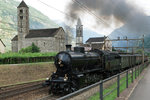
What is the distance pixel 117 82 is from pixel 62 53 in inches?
174

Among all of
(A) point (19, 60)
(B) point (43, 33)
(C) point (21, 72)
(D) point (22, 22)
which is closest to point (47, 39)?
(B) point (43, 33)

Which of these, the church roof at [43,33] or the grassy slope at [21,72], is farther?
the church roof at [43,33]

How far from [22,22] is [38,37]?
13536mm

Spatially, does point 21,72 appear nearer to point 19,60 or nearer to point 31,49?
point 19,60

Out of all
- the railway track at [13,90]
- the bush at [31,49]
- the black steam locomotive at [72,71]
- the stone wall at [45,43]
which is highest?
the stone wall at [45,43]

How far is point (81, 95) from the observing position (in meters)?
4.77

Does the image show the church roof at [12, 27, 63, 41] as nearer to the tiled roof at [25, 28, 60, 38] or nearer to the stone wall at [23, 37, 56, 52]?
the tiled roof at [25, 28, 60, 38]

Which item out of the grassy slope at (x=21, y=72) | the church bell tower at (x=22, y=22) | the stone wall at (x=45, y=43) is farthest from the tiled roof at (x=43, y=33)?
the grassy slope at (x=21, y=72)

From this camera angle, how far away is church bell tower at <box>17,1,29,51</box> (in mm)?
68062

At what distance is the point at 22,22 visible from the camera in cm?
7131

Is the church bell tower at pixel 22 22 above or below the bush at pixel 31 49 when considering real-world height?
above

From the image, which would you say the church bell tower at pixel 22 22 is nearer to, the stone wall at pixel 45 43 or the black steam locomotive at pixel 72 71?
the stone wall at pixel 45 43

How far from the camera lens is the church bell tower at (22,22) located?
6806 centimetres

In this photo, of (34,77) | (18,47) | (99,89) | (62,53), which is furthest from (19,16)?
(99,89)
